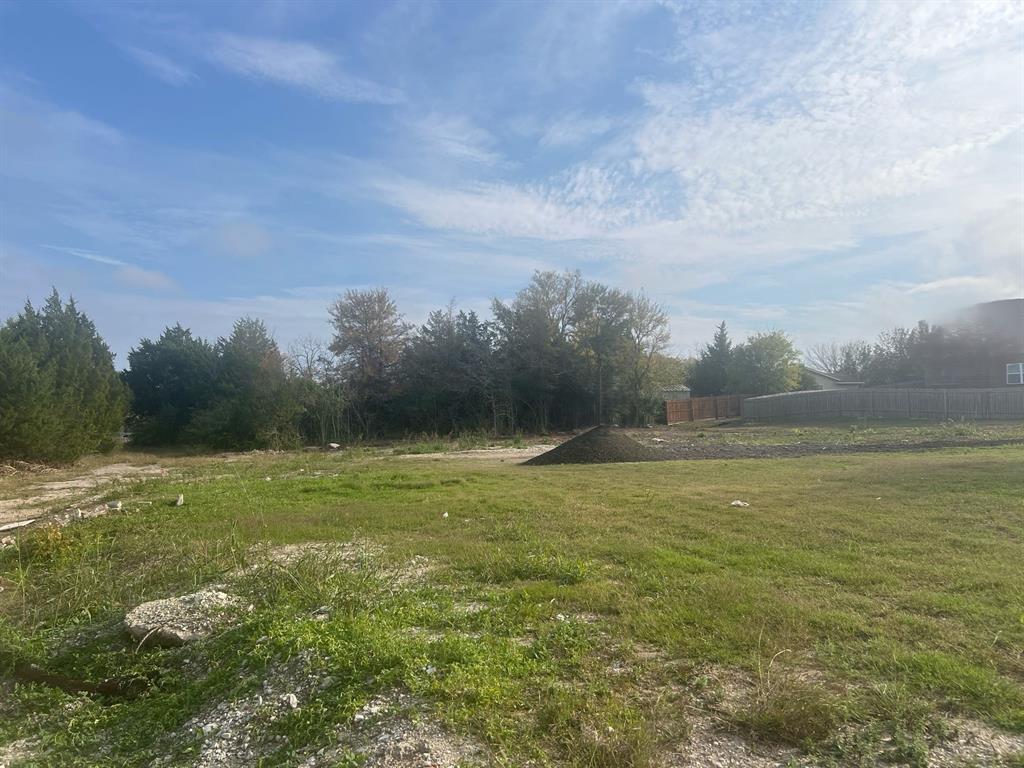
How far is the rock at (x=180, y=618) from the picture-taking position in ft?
14.6

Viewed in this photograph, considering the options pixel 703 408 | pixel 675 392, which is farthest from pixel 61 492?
pixel 675 392

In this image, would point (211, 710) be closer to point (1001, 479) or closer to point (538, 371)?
point (1001, 479)

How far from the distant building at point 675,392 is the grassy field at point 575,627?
106 feet

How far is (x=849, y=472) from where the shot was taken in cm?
1209

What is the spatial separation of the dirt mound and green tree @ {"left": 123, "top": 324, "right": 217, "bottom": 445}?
21301mm

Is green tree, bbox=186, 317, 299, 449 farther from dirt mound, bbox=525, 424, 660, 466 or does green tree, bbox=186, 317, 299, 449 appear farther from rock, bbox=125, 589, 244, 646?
rock, bbox=125, 589, 244, 646

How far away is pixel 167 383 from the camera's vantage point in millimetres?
33750

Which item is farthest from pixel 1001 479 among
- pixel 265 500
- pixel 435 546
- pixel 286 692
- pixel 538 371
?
pixel 538 371

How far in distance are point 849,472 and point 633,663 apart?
32.7ft

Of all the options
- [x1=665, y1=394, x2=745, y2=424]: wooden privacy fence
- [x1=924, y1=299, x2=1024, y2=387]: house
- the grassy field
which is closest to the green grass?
[x1=924, y1=299, x2=1024, y2=387]: house

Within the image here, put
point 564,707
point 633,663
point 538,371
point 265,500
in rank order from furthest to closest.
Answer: point 538,371 → point 265,500 → point 633,663 → point 564,707

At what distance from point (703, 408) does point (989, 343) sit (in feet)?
49.8

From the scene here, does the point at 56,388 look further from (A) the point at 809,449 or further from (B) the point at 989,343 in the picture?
(B) the point at 989,343

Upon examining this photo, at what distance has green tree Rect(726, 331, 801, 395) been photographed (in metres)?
45.3
